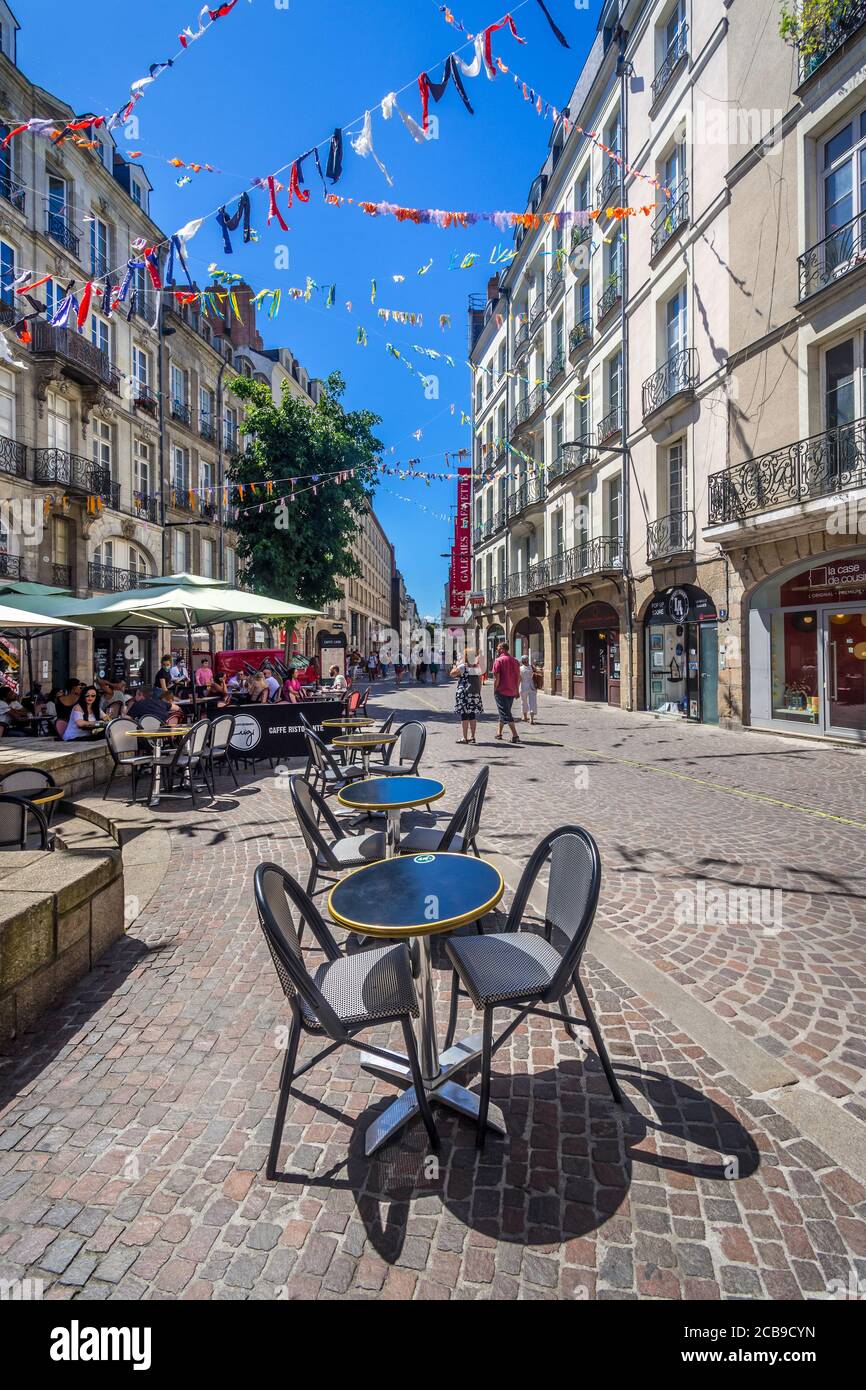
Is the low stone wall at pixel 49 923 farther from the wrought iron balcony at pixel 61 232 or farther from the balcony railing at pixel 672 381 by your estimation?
the wrought iron balcony at pixel 61 232

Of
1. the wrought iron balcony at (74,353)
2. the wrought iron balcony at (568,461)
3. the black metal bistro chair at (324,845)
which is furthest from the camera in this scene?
the wrought iron balcony at (568,461)

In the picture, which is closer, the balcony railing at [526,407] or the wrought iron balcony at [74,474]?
the wrought iron balcony at [74,474]

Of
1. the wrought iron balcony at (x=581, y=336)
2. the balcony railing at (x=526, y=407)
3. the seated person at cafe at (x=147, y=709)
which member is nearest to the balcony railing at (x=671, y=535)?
the wrought iron balcony at (x=581, y=336)

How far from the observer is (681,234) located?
15.3 meters

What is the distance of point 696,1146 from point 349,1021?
1.32m

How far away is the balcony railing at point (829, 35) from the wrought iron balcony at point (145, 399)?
21.9 metres

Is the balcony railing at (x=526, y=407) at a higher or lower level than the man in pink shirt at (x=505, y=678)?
higher

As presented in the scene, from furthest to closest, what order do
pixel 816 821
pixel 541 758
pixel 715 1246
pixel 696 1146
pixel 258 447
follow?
pixel 258 447 → pixel 541 758 → pixel 816 821 → pixel 696 1146 → pixel 715 1246

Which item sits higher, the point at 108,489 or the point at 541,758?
the point at 108,489

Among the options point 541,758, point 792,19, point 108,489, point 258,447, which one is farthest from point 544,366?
point 541,758

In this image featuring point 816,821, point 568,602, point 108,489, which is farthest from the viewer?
point 568,602

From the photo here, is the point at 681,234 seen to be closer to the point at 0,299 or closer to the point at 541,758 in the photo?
the point at 541,758

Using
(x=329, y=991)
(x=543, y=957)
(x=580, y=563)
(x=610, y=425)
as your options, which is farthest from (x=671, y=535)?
(x=329, y=991)

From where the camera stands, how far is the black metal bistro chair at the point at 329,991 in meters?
2.12
